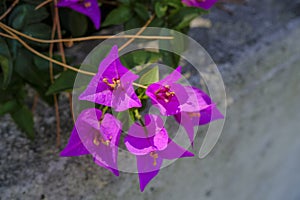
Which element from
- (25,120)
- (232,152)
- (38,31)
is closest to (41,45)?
(38,31)

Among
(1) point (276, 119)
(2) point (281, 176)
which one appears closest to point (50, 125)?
(1) point (276, 119)

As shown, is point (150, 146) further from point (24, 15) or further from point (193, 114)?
point (24, 15)

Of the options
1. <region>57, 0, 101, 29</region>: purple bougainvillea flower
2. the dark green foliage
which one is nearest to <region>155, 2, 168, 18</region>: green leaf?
the dark green foliage

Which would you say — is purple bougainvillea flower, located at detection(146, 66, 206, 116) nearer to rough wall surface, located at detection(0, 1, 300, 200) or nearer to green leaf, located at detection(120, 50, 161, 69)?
green leaf, located at detection(120, 50, 161, 69)

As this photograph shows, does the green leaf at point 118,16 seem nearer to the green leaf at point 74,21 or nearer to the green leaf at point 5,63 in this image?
the green leaf at point 74,21

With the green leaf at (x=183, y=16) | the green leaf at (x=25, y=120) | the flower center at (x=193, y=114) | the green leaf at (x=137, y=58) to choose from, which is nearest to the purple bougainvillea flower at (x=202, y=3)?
the green leaf at (x=183, y=16)

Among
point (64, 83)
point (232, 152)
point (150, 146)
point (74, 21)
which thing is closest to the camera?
point (150, 146)

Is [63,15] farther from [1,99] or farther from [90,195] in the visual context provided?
[90,195]
